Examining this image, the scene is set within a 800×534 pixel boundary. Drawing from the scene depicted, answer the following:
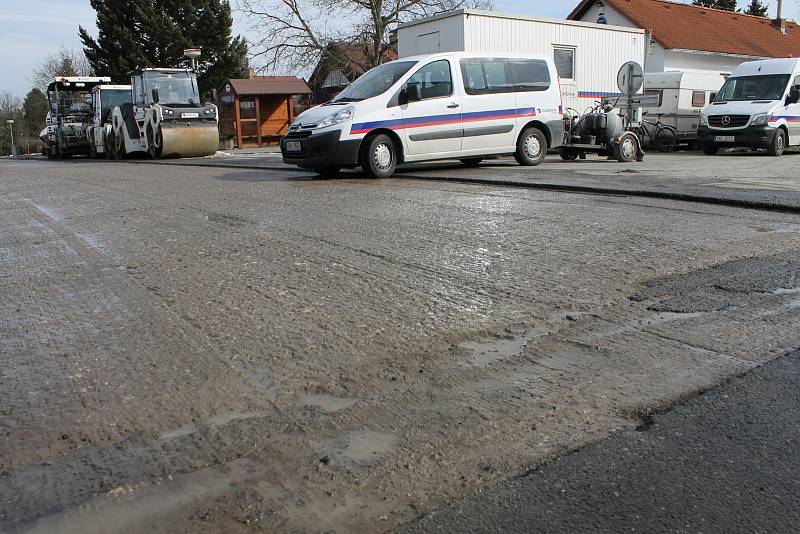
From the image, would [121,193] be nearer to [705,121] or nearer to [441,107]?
[441,107]

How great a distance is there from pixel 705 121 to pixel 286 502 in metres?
21.5

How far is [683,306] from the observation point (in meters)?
4.20

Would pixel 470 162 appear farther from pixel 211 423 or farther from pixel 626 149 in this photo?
pixel 211 423

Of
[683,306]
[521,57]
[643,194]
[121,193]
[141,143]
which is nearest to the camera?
[683,306]

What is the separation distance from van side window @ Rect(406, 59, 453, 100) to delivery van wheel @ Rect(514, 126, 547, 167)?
203 cm

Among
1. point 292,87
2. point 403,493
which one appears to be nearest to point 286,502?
point 403,493

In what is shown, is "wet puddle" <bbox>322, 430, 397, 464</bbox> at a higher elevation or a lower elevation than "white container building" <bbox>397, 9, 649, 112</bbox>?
lower

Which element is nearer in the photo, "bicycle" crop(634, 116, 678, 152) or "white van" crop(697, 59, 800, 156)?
"white van" crop(697, 59, 800, 156)

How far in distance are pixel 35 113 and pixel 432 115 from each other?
82.9 metres

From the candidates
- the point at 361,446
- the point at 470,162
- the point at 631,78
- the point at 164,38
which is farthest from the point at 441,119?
the point at 164,38

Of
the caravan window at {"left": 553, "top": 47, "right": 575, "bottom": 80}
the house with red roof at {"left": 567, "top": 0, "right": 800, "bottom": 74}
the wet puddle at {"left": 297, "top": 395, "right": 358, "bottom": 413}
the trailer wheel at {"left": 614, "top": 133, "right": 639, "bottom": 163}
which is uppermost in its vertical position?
the house with red roof at {"left": 567, "top": 0, "right": 800, "bottom": 74}

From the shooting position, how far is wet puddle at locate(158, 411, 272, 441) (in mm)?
2650

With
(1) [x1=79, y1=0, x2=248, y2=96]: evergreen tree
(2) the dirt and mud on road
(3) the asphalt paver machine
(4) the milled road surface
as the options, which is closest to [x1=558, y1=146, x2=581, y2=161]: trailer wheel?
(2) the dirt and mud on road

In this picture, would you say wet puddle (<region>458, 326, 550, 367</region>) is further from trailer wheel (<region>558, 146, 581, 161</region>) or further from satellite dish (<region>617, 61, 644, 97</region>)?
satellite dish (<region>617, 61, 644, 97</region>)
